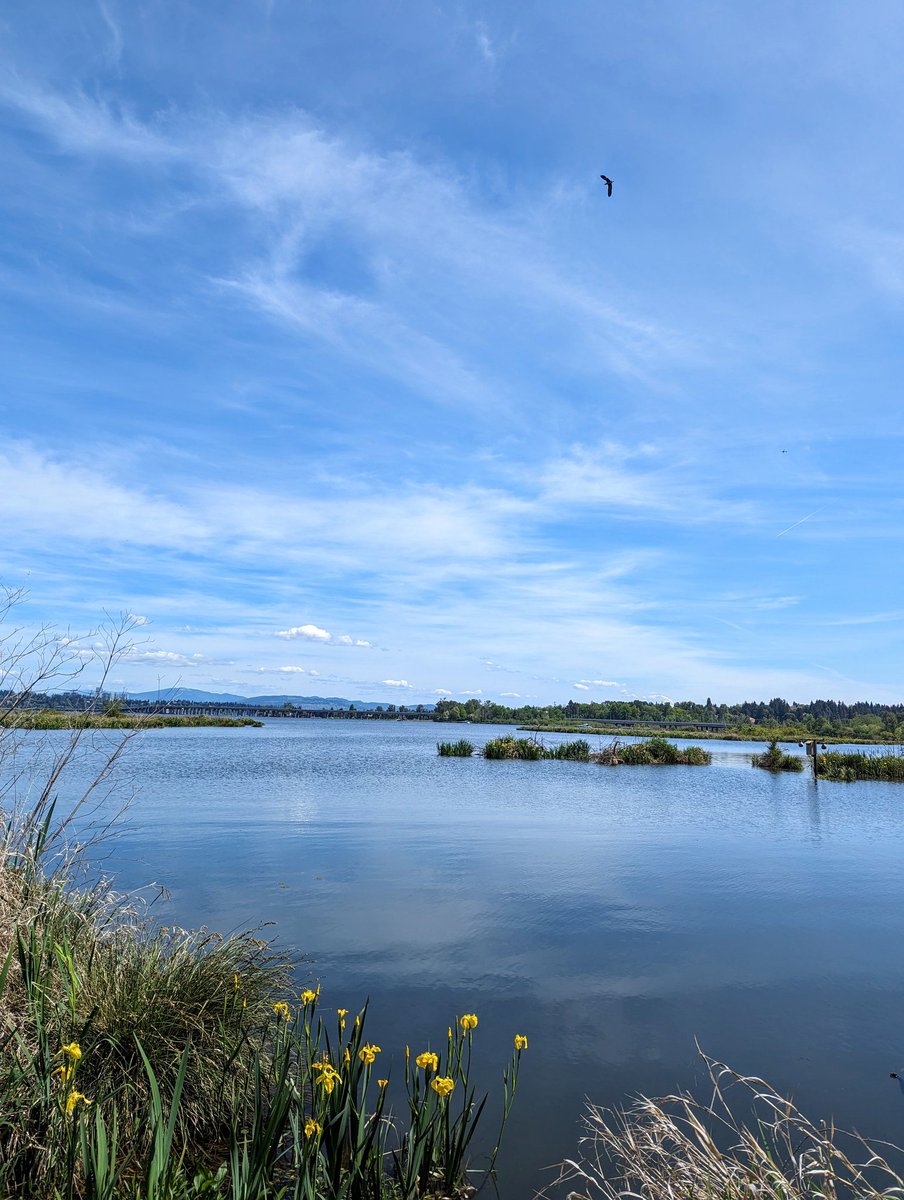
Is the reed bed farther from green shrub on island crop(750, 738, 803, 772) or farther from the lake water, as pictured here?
green shrub on island crop(750, 738, 803, 772)

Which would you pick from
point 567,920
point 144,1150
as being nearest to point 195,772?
point 567,920

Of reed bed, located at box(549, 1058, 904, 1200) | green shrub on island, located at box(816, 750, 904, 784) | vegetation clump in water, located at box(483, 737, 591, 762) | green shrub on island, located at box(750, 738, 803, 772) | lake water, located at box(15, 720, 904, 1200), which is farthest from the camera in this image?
vegetation clump in water, located at box(483, 737, 591, 762)

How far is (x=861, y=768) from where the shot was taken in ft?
117

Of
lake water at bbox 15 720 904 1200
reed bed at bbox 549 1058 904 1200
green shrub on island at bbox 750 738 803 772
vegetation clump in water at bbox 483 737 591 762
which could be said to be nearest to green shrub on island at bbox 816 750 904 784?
green shrub on island at bbox 750 738 803 772

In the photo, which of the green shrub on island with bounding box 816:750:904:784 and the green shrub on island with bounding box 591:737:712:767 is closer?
the green shrub on island with bounding box 816:750:904:784

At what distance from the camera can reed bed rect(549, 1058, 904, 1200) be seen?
3.26m

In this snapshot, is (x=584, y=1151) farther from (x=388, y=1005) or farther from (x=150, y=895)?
(x=150, y=895)

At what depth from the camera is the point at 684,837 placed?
691 inches

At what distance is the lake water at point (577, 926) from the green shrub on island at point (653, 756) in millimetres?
18469

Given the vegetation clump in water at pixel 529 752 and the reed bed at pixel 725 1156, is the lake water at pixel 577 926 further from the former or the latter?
the vegetation clump in water at pixel 529 752

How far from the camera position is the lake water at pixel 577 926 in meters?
6.21

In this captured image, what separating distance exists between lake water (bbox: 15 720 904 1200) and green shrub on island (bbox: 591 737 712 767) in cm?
1847

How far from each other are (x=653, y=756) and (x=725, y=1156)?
132 ft

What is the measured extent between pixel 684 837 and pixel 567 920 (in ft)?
27.4
